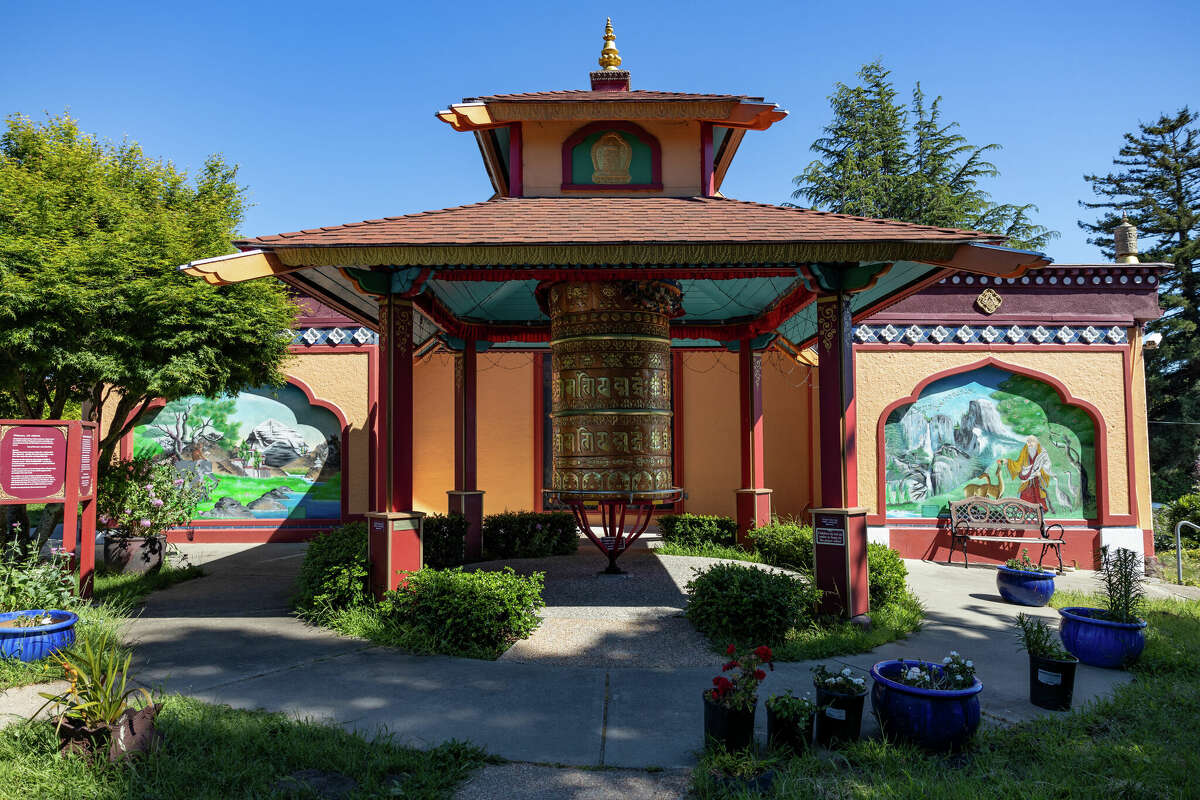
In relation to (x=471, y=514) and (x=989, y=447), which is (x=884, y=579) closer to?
(x=989, y=447)

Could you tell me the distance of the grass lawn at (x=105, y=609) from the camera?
213 inches

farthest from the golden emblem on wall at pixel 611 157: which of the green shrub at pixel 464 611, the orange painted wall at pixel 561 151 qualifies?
the green shrub at pixel 464 611

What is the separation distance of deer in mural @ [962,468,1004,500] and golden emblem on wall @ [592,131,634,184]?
329 inches

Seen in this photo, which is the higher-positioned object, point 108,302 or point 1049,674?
point 108,302

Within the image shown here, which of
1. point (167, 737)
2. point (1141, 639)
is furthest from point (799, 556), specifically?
point (167, 737)

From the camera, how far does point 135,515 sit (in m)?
10.3

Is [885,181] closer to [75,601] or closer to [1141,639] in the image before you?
[1141,639]

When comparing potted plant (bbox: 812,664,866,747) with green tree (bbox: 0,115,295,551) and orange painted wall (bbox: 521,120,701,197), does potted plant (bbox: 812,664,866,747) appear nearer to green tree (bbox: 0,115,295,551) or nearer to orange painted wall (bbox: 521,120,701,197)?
orange painted wall (bbox: 521,120,701,197)

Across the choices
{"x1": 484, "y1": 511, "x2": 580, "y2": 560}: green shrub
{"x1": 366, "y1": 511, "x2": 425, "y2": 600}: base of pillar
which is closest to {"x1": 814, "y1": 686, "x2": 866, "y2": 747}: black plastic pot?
{"x1": 366, "y1": 511, "x2": 425, "y2": 600}: base of pillar

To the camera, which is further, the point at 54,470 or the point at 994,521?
the point at 994,521

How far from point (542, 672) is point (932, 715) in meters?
3.13

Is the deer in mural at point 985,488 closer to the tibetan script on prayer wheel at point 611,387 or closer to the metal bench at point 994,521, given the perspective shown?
the metal bench at point 994,521

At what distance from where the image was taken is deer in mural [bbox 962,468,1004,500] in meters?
12.7

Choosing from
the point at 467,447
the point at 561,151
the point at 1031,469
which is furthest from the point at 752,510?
the point at 561,151
